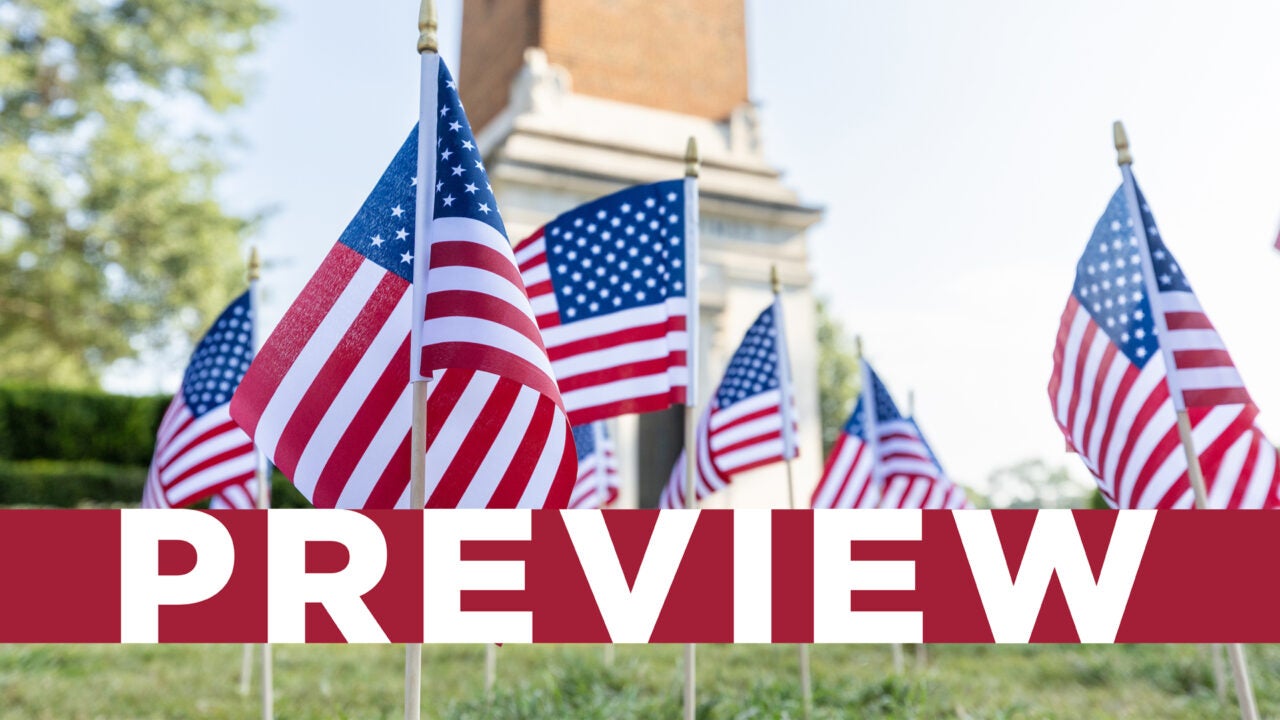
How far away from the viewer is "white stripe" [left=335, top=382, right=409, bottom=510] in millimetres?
3836

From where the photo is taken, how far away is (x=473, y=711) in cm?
633

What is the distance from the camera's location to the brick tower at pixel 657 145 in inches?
693

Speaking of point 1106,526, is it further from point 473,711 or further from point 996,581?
point 473,711

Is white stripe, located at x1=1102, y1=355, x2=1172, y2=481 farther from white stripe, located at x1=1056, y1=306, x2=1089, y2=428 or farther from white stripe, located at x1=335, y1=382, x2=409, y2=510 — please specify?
white stripe, located at x1=335, y1=382, x2=409, y2=510

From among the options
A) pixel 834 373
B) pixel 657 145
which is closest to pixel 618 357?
pixel 657 145

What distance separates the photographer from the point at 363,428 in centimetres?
386

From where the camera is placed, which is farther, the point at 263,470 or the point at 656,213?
the point at 263,470

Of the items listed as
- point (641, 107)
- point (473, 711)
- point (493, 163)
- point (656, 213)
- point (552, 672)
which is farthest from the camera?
point (641, 107)

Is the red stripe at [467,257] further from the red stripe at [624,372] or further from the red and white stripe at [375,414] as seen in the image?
the red stripe at [624,372]

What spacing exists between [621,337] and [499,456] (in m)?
1.43

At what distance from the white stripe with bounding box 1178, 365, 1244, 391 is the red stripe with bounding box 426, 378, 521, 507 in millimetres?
3274

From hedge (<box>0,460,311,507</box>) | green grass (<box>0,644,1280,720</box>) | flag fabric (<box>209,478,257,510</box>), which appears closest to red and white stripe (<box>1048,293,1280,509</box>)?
green grass (<box>0,644,1280,720</box>)

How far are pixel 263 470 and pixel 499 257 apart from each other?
3487mm

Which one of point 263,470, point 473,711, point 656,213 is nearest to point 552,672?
point 473,711
